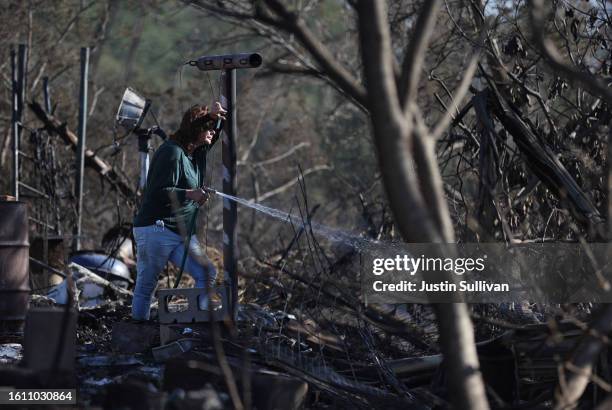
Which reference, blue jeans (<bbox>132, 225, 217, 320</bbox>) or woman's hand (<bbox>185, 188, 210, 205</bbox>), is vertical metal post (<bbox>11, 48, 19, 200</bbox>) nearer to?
blue jeans (<bbox>132, 225, 217, 320</bbox>)

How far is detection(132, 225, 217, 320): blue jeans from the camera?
7.79 meters

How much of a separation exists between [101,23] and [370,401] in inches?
763

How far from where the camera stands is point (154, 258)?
7.87 meters

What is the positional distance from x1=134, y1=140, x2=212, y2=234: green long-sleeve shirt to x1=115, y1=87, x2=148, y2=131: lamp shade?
2421 millimetres

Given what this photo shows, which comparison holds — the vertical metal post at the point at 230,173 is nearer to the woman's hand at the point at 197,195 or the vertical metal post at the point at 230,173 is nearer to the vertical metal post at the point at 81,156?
the woman's hand at the point at 197,195

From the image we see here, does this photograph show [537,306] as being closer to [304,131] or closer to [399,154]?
[399,154]

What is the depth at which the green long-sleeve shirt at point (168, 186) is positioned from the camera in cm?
765

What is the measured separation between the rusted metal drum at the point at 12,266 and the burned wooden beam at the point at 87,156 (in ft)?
19.4

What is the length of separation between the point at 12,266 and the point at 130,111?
2.21 meters

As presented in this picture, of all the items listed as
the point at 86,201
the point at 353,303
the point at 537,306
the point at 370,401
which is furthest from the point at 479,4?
the point at 86,201

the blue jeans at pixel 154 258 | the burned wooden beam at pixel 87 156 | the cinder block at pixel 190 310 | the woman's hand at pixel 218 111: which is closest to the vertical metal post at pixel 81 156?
the burned wooden beam at pixel 87 156

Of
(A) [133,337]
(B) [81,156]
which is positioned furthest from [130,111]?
(B) [81,156]

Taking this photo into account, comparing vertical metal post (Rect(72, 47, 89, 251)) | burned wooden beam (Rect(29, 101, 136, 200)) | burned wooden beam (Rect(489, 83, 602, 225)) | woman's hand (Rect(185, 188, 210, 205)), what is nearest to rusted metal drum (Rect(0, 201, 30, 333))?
woman's hand (Rect(185, 188, 210, 205))

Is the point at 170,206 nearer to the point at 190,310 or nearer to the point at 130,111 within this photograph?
the point at 190,310
